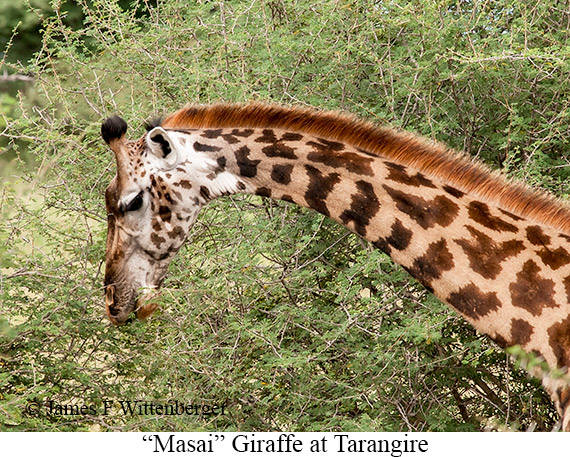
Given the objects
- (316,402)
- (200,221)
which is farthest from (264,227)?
(316,402)

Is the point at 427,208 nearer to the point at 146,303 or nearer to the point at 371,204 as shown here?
the point at 371,204

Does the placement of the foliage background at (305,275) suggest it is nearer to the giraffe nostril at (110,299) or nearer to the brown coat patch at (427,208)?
the giraffe nostril at (110,299)

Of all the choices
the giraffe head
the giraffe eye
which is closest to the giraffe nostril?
the giraffe head

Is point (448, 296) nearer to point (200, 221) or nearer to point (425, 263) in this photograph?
point (425, 263)

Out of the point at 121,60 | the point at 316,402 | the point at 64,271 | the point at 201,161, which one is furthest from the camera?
the point at 121,60

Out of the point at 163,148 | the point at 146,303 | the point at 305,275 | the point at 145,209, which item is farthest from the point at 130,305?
the point at 305,275

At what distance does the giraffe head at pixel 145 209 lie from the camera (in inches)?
159

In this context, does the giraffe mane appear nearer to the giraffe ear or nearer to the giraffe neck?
the giraffe neck

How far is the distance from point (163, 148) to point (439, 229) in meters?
1.32

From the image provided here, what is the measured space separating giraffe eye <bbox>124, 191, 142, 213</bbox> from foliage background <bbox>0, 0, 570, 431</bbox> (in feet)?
4.02

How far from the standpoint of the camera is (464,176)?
12.4 feet

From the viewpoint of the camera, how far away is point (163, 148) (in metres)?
4.02

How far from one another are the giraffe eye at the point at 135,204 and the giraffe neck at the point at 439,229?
45cm

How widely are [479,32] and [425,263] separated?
288 cm
